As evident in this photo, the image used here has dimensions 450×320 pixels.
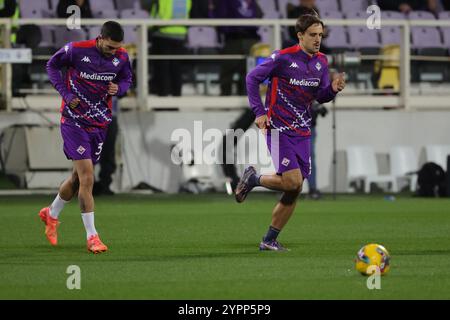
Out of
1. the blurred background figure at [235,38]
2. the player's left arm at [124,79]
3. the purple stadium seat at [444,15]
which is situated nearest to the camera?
the player's left arm at [124,79]

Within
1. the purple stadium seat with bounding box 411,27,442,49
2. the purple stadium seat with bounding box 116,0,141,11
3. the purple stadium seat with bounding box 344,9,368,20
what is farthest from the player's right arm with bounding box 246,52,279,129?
the purple stadium seat with bounding box 411,27,442,49

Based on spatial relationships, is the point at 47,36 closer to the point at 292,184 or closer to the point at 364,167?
the point at 364,167

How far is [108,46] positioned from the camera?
13.3 m

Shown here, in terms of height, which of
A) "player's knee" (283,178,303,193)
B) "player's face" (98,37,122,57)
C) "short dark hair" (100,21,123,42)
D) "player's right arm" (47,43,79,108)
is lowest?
"player's knee" (283,178,303,193)

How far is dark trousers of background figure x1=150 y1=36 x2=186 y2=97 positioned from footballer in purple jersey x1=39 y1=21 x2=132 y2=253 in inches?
421

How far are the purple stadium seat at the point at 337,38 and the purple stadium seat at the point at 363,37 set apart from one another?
0.54 ft

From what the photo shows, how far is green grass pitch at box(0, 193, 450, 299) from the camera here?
10141 millimetres

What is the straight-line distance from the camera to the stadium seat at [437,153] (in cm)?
2538

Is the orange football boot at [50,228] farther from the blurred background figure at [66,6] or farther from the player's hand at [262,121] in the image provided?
the blurred background figure at [66,6]

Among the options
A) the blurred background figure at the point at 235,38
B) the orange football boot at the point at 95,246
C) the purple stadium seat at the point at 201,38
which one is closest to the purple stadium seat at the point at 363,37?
the blurred background figure at the point at 235,38

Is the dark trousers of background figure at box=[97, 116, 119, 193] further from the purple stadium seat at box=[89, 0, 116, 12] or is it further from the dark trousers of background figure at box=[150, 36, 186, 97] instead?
the purple stadium seat at box=[89, 0, 116, 12]

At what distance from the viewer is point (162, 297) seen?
9.65 metres
